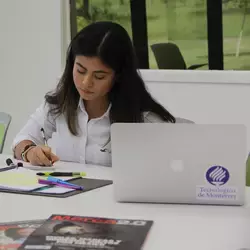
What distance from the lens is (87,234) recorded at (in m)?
1.24

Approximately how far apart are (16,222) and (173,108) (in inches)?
105

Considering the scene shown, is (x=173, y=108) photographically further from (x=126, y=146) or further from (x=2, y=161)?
(x=126, y=146)

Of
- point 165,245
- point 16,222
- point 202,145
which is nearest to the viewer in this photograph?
point 165,245

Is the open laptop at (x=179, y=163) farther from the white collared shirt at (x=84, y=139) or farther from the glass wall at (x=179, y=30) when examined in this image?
the glass wall at (x=179, y=30)

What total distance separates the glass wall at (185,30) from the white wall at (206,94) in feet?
0.58

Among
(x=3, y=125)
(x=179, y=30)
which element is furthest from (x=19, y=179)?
(x=179, y=30)

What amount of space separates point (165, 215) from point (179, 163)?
0.17 m

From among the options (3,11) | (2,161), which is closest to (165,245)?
(2,161)

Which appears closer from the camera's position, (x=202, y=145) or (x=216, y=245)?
(x=216, y=245)

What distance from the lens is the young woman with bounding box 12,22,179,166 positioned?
2.29m

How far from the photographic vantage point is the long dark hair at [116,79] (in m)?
2.31

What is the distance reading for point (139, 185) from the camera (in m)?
1.60

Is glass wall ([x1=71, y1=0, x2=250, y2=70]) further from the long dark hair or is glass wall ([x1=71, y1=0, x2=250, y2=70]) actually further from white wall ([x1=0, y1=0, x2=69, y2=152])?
the long dark hair

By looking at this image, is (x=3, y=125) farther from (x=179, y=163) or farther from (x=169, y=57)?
(x=179, y=163)
